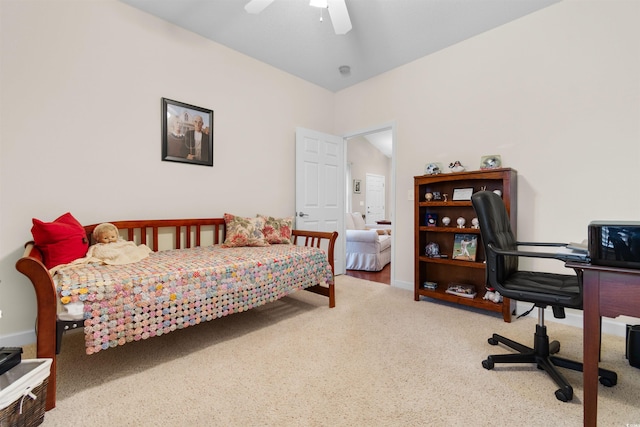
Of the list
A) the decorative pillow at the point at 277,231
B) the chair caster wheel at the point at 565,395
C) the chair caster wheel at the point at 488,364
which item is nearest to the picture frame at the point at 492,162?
the chair caster wheel at the point at 488,364

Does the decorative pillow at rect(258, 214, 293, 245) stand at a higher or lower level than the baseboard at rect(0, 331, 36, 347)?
higher

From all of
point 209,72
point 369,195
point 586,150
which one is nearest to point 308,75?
point 209,72

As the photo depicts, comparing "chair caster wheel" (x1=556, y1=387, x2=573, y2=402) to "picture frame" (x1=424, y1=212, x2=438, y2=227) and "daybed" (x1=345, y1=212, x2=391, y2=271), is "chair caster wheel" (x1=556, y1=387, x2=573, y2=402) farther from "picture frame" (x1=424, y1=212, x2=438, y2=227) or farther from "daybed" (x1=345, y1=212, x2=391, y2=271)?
"daybed" (x1=345, y1=212, x2=391, y2=271)

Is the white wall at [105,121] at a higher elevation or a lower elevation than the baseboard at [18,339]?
higher

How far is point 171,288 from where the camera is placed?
67.1 inches

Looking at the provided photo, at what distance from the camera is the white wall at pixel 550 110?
2156mm

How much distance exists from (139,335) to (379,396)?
1.33 m

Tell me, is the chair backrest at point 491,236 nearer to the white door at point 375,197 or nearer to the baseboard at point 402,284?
the baseboard at point 402,284

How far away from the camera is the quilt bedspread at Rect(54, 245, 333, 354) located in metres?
1.46

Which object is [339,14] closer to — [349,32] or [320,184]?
[349,32]

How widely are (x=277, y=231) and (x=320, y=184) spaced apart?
1122mm

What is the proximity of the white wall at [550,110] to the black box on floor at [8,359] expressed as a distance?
3.38 metres

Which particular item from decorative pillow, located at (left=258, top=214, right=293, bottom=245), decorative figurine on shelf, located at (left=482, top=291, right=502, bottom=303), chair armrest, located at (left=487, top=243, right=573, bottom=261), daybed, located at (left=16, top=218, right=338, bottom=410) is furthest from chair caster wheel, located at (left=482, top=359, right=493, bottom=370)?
decorative pillow, located at (left=258, top=214, right=293, bottom=245)

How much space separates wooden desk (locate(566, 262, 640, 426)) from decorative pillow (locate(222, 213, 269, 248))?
231 cm
